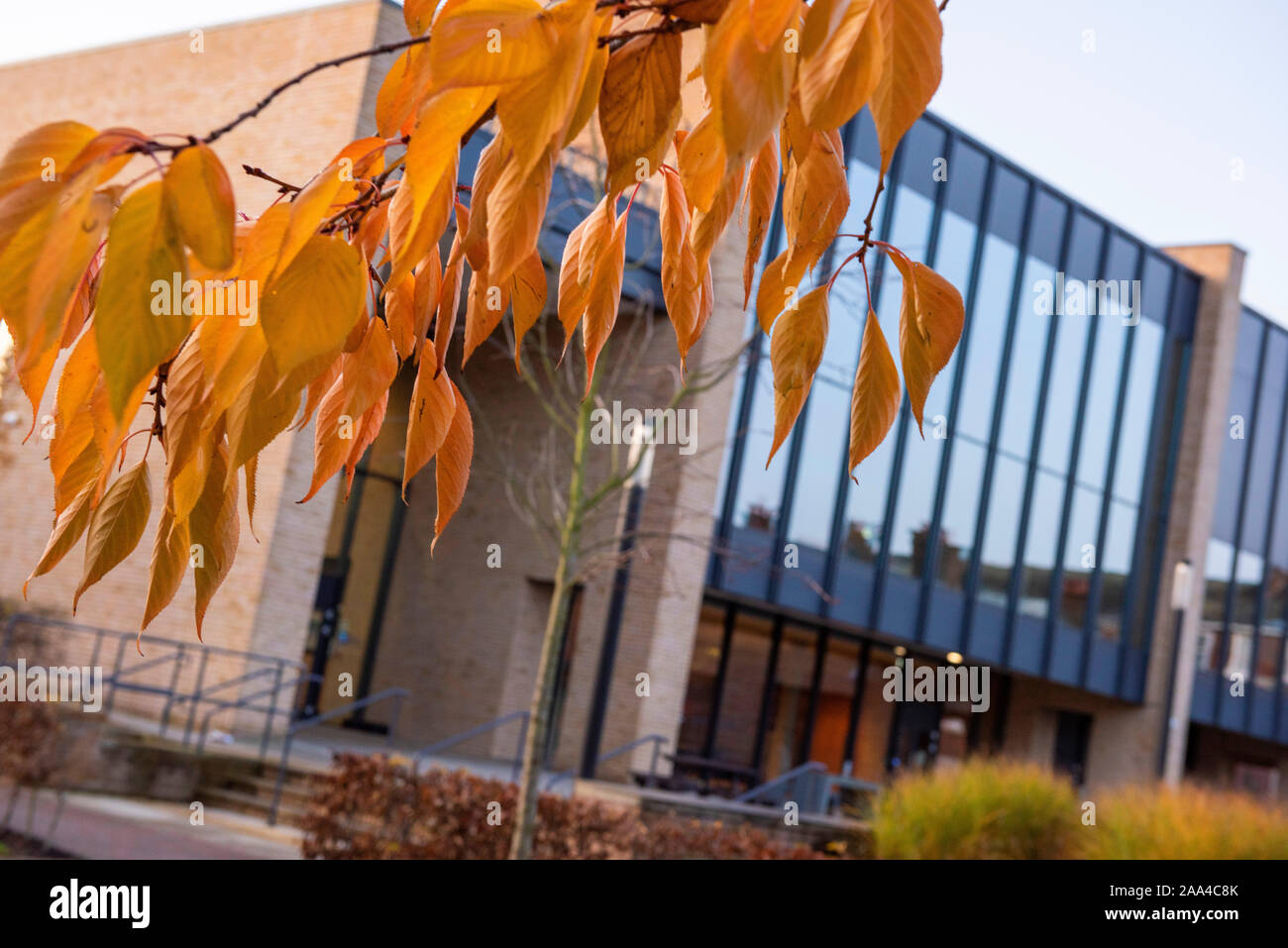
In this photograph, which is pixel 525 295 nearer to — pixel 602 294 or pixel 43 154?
pixel 602 294

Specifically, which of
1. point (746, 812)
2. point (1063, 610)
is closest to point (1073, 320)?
point (1063, 610)

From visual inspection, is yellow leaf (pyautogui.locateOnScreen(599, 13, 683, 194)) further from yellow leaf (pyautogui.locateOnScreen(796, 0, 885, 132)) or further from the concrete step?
the concrete step

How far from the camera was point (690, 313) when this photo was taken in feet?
3.91

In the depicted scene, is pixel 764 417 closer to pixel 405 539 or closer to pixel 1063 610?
pixel 405 539

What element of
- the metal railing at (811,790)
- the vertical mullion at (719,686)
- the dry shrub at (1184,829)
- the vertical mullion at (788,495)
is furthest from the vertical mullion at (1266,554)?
the dry shrub at (1184,829)

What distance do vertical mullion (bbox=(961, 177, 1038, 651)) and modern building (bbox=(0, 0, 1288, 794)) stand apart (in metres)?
0.07

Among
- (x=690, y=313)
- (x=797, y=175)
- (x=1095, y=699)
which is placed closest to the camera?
(x=797, y=175)

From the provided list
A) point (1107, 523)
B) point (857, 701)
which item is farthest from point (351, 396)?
point (1107, 523)

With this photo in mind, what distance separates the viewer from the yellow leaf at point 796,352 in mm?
1081

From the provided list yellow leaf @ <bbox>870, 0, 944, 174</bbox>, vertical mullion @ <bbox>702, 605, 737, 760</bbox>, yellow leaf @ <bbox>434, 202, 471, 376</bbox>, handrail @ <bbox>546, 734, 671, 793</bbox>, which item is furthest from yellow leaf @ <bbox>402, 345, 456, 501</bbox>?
vertical mullion @ <bbox>702, 605, 737, 760</bbox>

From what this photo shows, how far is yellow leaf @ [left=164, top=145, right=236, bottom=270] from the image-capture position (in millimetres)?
765

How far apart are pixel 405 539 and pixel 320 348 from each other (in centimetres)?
2132

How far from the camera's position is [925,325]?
1.06 m

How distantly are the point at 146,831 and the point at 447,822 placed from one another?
2920mm
